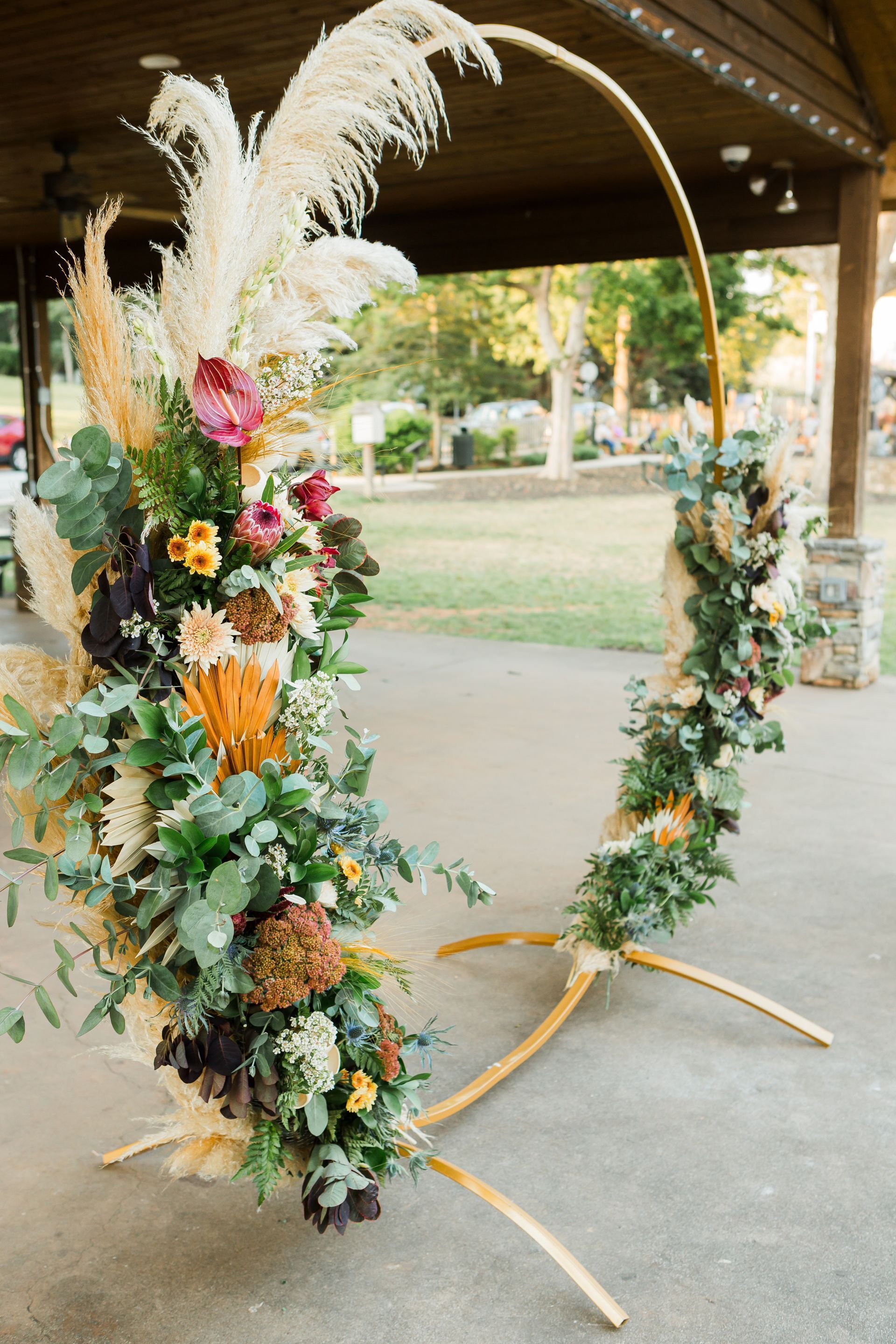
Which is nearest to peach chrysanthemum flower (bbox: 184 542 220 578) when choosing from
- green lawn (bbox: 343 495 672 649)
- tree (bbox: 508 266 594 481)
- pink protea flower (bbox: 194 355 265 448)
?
pink protea flower (bbox: 194 355 265 448)

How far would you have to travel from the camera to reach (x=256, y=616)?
1629mm

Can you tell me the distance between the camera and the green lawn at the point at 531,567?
9344 mm

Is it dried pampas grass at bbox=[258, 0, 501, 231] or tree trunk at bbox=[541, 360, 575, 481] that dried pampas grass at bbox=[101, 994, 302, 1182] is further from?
tree trunk at bbox=[541, 360, 575, 481]

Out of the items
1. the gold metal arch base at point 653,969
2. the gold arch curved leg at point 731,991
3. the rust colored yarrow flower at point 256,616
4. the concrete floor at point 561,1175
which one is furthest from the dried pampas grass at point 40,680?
the gold arch curved leg at point 731,991

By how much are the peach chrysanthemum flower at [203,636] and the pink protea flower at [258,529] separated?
10 centimetres

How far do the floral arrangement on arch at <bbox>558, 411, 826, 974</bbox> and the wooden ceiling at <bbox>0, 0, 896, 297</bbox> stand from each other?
2135 millimetres

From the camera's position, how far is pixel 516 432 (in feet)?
84.8

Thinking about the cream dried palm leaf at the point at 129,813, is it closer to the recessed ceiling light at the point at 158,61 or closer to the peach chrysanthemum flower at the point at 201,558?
the peach chrysanthemum flower at the point at 201,558

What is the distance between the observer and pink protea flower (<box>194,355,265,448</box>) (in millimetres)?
1530

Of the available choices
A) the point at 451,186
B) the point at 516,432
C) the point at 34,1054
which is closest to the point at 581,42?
the point at 451,186

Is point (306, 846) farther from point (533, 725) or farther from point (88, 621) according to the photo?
point (533, 725)

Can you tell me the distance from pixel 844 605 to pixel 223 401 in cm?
607

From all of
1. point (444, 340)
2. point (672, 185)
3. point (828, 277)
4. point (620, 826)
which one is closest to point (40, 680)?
point (620, 826)

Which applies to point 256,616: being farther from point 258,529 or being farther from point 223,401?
point 223,401
